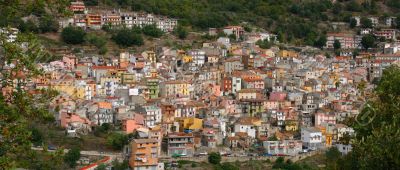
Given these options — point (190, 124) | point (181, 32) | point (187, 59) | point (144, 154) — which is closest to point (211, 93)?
point (187, 59)

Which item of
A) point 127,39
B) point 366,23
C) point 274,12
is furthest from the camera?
point 274,12

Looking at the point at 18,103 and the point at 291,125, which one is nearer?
the point at 18,103

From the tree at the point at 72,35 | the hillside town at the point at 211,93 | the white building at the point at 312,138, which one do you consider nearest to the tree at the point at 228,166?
the hillside town at the point at 211,93

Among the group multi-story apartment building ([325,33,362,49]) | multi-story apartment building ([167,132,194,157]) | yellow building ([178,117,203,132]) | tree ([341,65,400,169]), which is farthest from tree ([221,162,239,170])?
multi-story apartment building ([325,33,362,49])

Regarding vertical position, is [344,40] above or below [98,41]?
below

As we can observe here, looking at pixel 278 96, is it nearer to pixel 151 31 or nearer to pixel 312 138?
pixel 312 138

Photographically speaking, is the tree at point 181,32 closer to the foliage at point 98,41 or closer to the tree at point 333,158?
the foliage at point 98,41

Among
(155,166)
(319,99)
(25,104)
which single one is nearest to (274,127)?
(319,99)
